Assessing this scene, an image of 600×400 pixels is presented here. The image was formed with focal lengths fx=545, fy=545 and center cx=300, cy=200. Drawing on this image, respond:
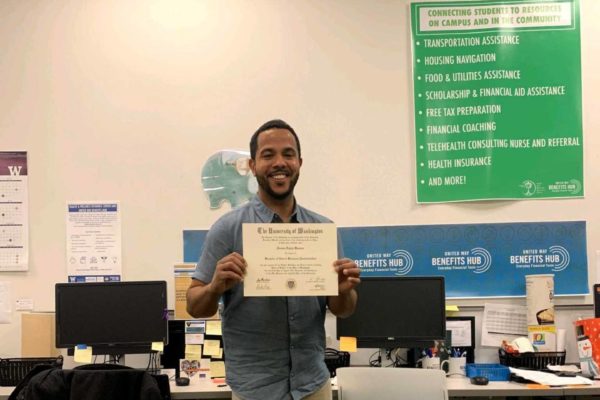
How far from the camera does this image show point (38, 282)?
11.5 ft

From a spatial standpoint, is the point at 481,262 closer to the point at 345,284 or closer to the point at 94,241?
the point at 345,284

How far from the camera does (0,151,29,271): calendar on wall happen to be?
3504mm

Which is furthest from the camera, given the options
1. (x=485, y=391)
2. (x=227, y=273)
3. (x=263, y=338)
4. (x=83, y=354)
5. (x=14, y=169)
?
(x=14, y=169)

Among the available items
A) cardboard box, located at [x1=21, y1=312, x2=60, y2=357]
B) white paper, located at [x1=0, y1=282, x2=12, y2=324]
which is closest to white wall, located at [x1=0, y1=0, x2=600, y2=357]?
white paper, located at [x1=0, y1=282, x2=12, y2=324]

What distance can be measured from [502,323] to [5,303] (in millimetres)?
3148

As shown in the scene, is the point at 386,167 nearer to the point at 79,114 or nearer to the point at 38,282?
the point at 79,114

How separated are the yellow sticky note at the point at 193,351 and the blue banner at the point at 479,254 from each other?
107cm

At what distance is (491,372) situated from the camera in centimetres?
295

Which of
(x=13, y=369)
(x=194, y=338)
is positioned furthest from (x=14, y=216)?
(x=194, y=338)

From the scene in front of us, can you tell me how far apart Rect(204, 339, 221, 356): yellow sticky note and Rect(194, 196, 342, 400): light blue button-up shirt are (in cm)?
157

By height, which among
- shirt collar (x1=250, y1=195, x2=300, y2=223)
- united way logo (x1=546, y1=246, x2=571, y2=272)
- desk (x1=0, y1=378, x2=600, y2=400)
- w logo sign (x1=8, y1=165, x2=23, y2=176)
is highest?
w logo sign (x1=8, y1=165, x2=23, y2=176)

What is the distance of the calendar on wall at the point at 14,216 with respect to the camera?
3.50 meters

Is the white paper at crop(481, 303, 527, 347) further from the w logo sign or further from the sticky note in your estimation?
the w logo sign

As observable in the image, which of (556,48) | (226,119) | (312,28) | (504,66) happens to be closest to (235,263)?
(226,119)
